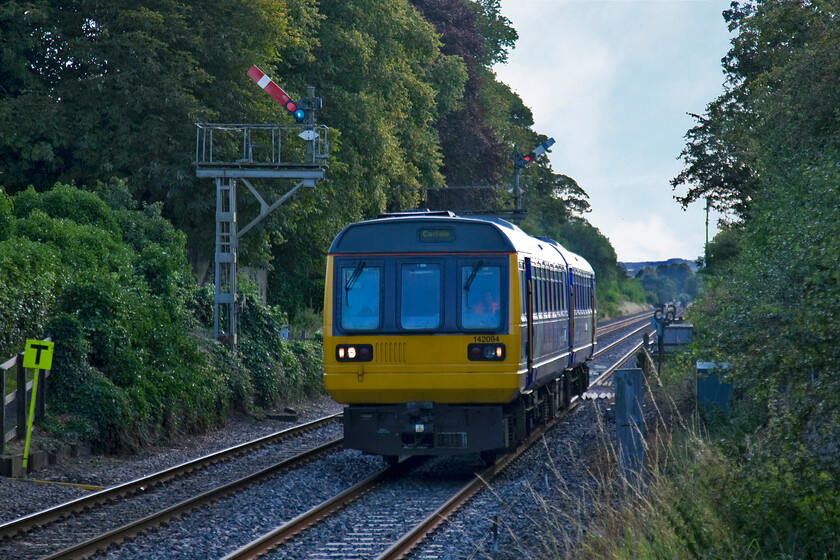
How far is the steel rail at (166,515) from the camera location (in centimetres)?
840

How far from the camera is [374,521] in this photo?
9797 millimetres

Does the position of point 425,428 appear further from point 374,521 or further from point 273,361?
point 273,361

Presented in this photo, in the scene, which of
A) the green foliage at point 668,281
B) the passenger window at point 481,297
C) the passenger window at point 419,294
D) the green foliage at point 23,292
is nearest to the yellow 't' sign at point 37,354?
the green foliage at point 23,292

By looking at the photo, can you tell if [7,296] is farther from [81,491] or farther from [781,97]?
[781,97]

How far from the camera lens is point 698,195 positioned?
127 ft

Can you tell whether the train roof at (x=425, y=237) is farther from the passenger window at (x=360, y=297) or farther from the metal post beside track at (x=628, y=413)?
the metal post beside track at (x=628, y=413)

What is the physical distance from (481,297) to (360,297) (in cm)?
138

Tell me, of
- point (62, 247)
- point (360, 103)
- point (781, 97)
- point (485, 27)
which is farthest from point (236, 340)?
point (485, 27)

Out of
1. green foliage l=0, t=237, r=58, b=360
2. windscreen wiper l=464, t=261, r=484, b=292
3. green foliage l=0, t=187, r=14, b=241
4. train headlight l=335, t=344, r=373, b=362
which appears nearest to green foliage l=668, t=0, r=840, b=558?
windscreen wiper l=464, t=261, r=484, b=292

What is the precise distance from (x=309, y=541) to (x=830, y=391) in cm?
443

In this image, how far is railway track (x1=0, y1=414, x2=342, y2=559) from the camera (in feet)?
29.0

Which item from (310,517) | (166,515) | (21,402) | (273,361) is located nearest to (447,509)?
(310,517)

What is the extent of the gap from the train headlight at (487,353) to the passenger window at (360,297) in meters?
1.17

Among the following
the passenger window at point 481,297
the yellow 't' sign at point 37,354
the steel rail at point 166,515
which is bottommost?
the steel rail at point 166,515
